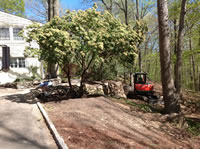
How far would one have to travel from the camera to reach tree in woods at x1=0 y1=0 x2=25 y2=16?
98.8 ft

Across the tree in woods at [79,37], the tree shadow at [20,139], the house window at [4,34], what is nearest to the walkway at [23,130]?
the tree shadow at [20,139]

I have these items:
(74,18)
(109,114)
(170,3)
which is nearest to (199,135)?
(109,114)

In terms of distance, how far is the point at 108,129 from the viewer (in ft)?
17.4

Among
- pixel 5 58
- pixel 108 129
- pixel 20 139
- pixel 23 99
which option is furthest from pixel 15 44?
pixel 108 129

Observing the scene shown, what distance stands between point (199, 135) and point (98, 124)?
4.66m

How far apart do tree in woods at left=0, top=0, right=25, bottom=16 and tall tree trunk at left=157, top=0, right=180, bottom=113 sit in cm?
3067

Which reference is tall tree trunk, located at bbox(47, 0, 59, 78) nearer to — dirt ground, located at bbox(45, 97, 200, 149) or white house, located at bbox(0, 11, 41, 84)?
white house, located at bbox(0, 11, 41, 84)

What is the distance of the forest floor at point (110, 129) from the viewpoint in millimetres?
4328

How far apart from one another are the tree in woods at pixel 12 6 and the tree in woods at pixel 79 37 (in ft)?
91.3

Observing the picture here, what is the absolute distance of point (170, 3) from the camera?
1773 centimetres

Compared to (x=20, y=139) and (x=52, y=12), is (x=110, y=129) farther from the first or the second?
(x=52, y=12)

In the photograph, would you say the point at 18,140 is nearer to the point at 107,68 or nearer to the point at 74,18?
the point at 74,18

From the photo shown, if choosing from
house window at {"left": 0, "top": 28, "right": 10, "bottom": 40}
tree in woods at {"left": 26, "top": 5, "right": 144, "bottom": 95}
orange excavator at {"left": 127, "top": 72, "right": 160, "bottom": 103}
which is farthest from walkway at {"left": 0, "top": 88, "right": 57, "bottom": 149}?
house window at {"left": 0, "top": 28, "right": 10, "bottom": 40}

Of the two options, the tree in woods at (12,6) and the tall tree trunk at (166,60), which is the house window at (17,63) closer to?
the tall tree trunk at (166,60)
